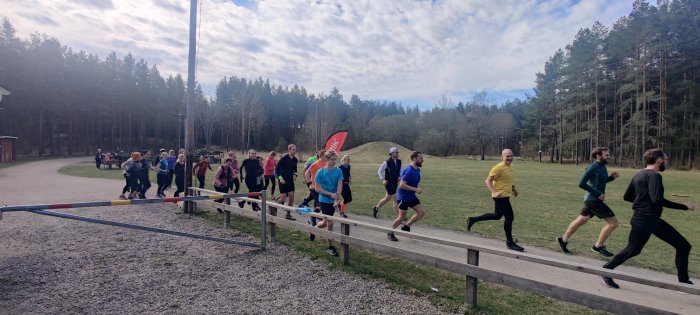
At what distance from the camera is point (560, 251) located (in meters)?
7.50

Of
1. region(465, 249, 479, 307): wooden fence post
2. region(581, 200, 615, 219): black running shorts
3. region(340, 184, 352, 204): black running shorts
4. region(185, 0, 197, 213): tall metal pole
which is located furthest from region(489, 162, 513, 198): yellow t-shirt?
region(185, 0, 197, 213): tall metal pole

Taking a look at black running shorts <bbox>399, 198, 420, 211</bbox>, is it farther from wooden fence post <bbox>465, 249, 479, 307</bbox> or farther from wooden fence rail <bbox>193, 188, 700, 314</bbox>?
wooden fence post <bbox>465, 249, 479, 307</bbox>

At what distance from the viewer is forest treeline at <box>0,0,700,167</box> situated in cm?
4491

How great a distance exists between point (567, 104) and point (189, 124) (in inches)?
2549

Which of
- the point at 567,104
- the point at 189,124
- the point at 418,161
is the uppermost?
the point at 567,104

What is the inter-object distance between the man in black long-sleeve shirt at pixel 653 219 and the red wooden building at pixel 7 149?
48019 mm

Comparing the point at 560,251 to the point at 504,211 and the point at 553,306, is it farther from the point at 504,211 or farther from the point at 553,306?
the point at 553,306

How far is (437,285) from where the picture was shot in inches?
212

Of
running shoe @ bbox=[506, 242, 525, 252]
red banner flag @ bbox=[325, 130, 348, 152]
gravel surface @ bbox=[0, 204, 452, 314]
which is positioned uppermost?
red banner flag @ bbox=[325, 130, 348, 152]

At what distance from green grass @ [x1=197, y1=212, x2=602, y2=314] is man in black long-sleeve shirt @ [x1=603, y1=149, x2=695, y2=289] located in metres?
1.28

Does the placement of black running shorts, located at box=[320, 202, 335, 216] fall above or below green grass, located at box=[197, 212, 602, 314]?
above

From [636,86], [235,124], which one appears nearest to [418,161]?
[636,86]

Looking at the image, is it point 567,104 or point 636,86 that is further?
point 567,104

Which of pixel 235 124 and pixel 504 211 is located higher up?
pixel 235 124
